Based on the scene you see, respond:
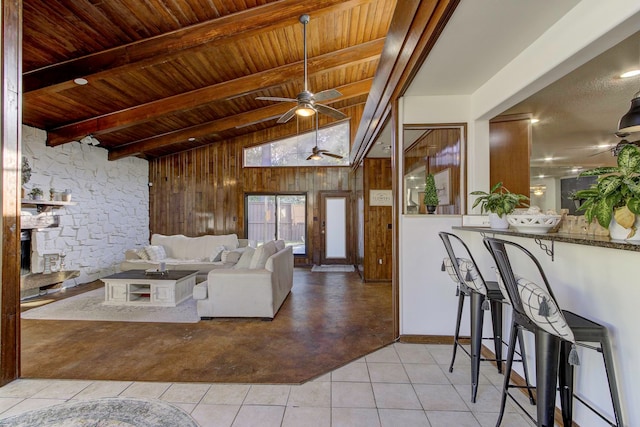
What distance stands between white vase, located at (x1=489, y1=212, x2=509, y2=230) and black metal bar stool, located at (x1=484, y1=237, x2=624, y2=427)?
86 centimetres

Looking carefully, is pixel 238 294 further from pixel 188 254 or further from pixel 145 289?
pixel 188 254

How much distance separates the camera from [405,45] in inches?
94.3

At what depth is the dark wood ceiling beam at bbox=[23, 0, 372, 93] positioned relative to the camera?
343cm

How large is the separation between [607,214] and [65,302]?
6.07 m

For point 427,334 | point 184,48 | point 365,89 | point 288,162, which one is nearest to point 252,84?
point 184,48

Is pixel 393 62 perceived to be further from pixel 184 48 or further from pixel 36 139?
pixel 36 139

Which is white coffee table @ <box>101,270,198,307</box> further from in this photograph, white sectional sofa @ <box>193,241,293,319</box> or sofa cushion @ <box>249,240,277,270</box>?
sofa cushion @ <box>249,240,277,270</box>

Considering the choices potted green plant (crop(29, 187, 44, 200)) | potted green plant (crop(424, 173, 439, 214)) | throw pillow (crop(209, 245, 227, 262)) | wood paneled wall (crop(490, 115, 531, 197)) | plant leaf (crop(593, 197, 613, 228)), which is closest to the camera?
plant leaf (crop(593, 197, 613, 228))

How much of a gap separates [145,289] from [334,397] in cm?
367

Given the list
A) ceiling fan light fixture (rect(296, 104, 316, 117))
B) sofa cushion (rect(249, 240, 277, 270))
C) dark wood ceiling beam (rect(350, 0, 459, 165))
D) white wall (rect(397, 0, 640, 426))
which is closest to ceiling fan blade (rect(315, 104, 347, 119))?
ceiling fan light fixture (rect(296, 104, 316, 117))

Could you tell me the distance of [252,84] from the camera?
15.9 ft

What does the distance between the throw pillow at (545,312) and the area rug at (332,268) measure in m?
5.76

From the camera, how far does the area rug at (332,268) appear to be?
7094 millimetres

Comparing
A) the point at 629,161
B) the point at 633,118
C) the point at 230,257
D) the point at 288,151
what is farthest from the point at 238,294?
the point at 288,151
